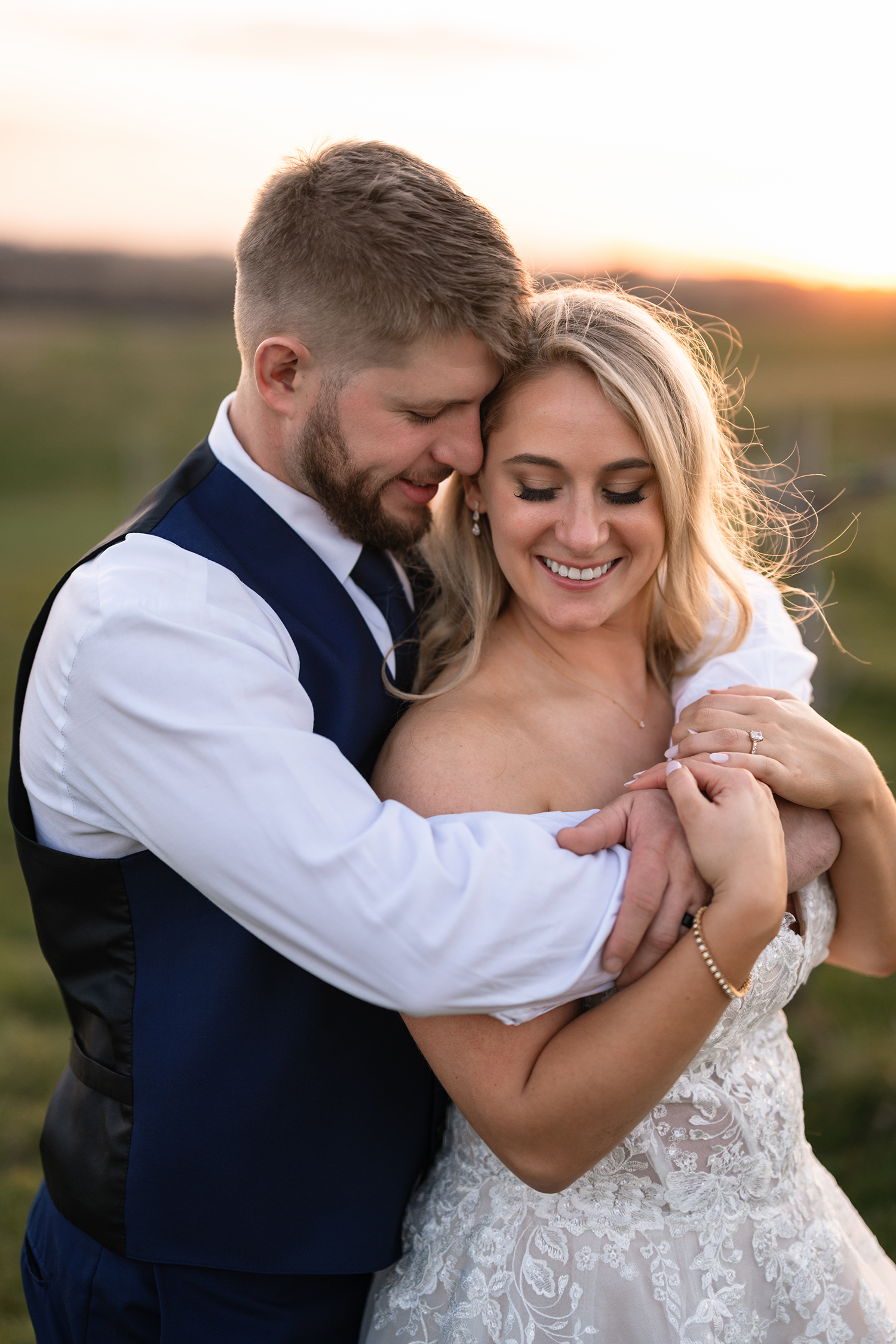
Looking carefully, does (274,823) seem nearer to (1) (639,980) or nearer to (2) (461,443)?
(1) (639,980)

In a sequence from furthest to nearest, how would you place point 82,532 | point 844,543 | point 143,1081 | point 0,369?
point 0,369
point 82,532
point 844,543
point 143,1081

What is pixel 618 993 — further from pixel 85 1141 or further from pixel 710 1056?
pixel 85 1141

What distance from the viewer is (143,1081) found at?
80.3 inches

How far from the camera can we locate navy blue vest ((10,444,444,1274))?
2.02 meters

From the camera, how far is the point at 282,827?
1762 millimetres

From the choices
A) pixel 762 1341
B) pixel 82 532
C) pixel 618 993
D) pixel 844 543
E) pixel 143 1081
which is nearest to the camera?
pixel 618 993

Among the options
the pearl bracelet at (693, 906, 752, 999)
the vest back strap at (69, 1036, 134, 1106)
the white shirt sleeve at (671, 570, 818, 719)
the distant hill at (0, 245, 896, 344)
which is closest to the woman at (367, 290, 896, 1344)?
the pearl bracelet at (693, 906, 752, 999)

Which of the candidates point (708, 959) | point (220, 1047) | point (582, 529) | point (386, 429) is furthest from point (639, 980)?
point (386, 429)

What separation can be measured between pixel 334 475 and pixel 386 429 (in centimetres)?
→ 16

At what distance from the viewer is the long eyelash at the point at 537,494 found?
237cm

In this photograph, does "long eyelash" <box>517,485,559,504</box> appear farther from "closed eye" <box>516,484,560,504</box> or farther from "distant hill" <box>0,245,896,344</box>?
"distant hill" <box>0,245,896,344</box>

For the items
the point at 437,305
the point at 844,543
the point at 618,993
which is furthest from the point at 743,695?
the point at 844,543

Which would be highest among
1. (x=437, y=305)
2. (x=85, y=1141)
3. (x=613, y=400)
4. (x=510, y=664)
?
(x=437, y=305)

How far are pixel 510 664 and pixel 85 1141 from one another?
1.34 m
